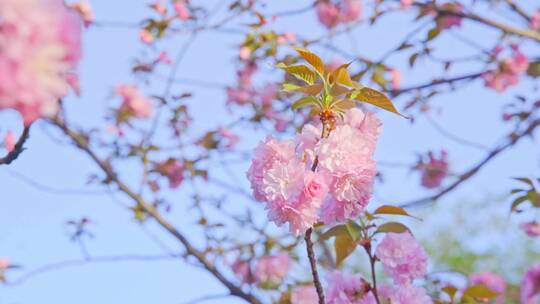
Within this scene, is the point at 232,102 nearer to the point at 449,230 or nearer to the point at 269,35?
the point at 269,35

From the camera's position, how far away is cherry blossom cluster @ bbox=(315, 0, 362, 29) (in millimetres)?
4020

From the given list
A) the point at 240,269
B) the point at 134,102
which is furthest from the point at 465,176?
the point at 134,102

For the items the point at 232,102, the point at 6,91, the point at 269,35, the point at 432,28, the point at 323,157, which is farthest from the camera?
the point at 232,102

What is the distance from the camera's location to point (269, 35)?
311cm

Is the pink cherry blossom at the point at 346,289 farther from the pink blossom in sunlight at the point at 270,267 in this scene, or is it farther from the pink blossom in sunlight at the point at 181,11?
the pink blossom in sunlight at the point at 181,11

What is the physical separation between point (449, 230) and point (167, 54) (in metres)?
7.63

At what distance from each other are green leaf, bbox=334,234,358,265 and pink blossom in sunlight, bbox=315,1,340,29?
265 cm

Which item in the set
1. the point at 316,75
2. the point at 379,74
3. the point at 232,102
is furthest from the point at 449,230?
the point at 316,75

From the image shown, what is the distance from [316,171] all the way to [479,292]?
2.06 feet

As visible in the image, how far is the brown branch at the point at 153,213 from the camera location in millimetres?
2289

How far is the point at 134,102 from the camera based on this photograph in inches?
150

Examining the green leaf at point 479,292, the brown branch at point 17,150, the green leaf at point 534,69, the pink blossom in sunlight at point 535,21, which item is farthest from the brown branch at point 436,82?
the brown branch at point 17,150

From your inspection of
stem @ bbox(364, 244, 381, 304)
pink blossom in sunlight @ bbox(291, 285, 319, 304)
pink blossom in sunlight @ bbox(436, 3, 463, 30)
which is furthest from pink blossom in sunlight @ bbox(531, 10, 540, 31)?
stem @ bbox(364, 244, 381, 304)

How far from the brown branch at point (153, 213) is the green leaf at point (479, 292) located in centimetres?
72
